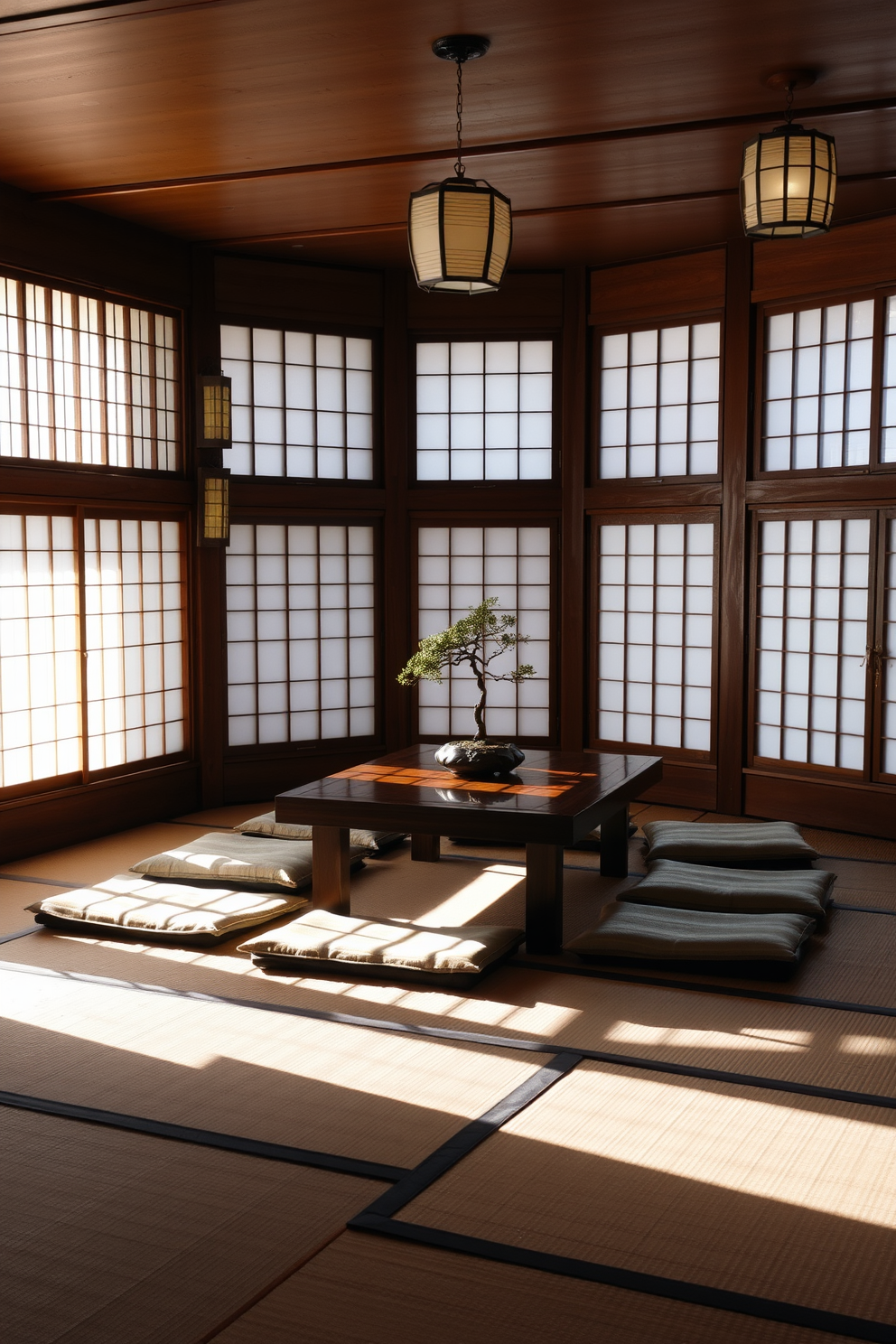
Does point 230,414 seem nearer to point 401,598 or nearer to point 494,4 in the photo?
point 401,598

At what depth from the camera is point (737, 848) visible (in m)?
5.61

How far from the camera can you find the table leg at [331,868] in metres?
5.00

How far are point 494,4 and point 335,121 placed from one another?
1227 mm

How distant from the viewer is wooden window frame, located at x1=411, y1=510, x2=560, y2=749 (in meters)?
7.82

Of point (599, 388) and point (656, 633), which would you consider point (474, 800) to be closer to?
point (656, 633)

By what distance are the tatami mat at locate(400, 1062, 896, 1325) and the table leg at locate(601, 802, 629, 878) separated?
2208 millimetres

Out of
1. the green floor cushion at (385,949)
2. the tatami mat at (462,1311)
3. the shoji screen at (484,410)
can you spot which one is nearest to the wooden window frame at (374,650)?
the shoji screen at (484,410)

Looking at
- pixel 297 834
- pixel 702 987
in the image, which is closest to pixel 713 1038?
pixel 702 987

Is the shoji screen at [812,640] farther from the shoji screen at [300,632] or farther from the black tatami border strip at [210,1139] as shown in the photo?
the black tatami border strip at [210,1139]

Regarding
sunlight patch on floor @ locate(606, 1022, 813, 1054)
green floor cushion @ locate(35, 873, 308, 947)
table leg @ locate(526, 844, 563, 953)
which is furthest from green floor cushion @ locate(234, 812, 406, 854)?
sunlight patch on floor @ locate(606, 1022, 813, 1054)

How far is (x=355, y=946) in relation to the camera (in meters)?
4.42

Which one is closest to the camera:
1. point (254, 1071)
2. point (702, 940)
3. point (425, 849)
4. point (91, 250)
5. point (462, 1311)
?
point (462, 1311)

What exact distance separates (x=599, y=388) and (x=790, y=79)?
127 inches

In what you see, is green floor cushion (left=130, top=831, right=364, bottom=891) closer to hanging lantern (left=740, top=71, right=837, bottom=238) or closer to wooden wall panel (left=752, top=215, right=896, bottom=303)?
hanging lantern (left=740, top=71, right=837, bottom=238)
